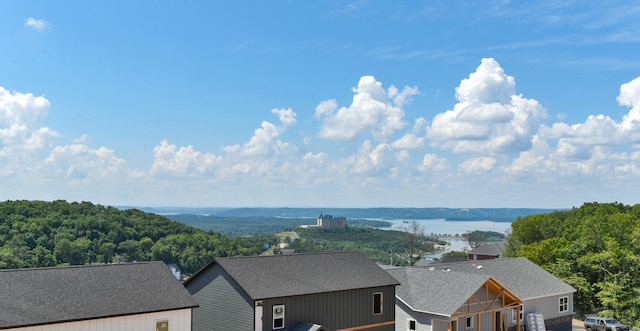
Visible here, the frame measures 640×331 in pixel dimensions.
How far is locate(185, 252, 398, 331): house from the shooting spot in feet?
95.7

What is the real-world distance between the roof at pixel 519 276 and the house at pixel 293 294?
1117cm

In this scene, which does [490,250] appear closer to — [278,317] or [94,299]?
[278,317]

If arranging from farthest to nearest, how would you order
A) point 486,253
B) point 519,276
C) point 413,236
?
point 486,253, point 413,236, point 519,276

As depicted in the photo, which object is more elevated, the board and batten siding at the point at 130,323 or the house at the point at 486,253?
the board and batten siding at the point at 130,323

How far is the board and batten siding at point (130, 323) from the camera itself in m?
23.1

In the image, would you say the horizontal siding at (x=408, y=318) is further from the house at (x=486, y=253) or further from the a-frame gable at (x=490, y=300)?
the house at (x=486, y=253)

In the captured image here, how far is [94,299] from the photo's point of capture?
24609 mm

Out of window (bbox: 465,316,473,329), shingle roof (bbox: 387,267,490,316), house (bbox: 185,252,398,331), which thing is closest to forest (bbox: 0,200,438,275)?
shingle roof (bbox: 387,267,490,316)

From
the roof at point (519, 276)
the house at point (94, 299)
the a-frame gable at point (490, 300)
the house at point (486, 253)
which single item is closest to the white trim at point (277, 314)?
the house at point (94, 299)

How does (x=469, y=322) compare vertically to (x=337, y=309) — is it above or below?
below

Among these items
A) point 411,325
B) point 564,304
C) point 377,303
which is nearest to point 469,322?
point 411,325

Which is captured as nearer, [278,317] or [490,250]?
[278,317]

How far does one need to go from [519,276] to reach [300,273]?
20420mm

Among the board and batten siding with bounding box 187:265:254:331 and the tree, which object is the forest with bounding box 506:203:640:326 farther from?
the board and batten siding with bounding box 187:265:254:331
